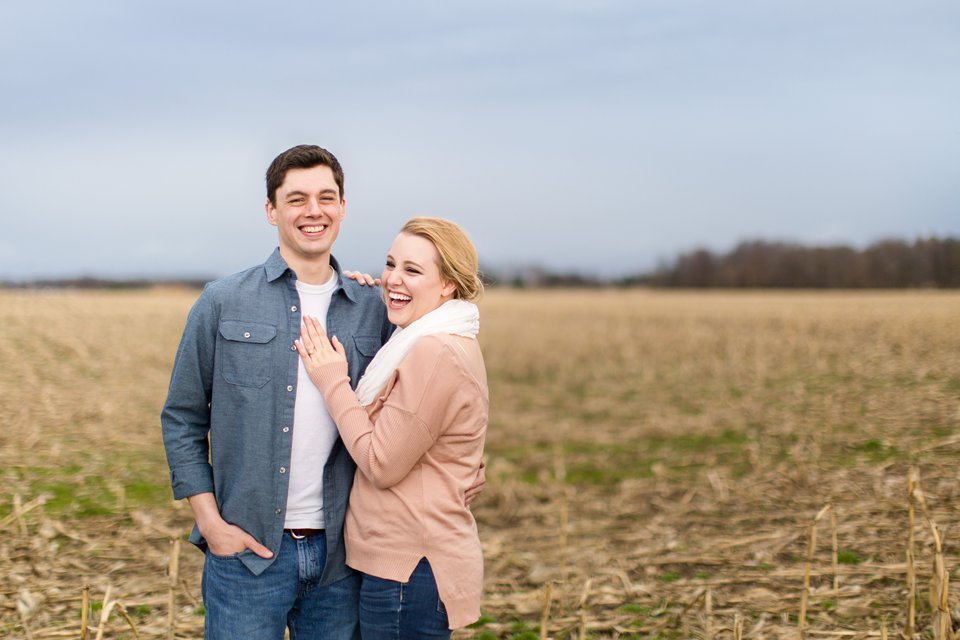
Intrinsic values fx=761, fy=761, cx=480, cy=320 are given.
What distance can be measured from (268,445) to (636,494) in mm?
5911

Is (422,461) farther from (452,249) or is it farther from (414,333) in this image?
(452,249)

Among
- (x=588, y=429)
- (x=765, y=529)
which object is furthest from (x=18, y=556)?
(x=588, y=429)

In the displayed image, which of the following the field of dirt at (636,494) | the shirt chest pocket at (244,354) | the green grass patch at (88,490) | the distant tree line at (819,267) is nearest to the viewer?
the shirt chest pocket at (244,354)

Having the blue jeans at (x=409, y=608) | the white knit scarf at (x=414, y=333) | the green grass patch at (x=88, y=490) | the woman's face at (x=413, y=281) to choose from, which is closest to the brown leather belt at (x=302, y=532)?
the blue jeans at (x=409, y=608)

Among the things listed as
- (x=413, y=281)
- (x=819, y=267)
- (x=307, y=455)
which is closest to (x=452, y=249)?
(x=413, y=281)

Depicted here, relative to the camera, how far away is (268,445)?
107 inches

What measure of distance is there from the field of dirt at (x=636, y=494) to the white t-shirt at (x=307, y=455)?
885 mm

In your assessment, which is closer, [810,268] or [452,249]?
[452,249]

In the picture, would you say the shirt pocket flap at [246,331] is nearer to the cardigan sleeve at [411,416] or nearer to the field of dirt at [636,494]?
the cardigan sleeve at [411,416]

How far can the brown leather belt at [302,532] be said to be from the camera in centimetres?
276

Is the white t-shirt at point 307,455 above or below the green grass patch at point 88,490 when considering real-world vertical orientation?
above

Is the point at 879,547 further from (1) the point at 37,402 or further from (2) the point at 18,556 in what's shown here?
(1) the point at 37,402

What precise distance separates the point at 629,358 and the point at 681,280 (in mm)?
38790

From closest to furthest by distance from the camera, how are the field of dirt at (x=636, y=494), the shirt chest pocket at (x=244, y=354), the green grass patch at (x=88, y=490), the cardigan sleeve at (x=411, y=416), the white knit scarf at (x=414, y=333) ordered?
the cardigan sleeve at (x=411, y=416) → the white knit scarf at (x=414, y=333) → the shirt chest pocket at (x=244, y=354) → the field of dirt at (x=636, y=494) → the green grass patch at (x=88, y=490)
